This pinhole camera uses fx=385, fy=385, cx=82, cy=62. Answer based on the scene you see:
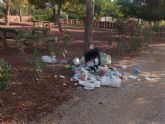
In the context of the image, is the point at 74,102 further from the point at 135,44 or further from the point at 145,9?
the point at 145,9

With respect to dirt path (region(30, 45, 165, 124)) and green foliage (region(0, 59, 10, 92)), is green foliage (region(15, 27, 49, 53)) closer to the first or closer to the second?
dirt path (region(30, 45, 165, 124))

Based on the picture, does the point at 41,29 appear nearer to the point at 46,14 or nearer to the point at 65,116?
the point at 65,116

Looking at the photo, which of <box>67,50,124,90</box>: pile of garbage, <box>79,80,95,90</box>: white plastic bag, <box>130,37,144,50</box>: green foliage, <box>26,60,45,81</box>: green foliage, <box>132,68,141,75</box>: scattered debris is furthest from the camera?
<box>130,37,144,50</box>: green foliage

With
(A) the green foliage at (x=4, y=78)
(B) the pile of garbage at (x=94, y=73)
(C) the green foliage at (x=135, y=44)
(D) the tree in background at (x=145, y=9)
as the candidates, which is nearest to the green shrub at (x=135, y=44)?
(C) the green foliage at (x=135, y=44)

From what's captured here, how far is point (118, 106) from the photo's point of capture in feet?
24.8

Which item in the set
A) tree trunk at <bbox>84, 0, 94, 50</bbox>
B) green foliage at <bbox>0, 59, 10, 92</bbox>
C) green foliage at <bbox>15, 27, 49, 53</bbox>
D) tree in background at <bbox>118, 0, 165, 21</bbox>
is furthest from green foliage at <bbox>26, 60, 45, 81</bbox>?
tree in background at <bbox>118, 0, 165, 21</bbox>

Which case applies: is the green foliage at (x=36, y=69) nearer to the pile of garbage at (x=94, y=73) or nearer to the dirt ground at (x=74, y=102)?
the dirt ground at (x=74, y=102)

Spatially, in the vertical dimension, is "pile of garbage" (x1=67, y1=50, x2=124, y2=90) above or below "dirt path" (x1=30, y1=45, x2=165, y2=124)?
above

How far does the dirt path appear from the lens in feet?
22.0

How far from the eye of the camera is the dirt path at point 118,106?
6695 millimetres

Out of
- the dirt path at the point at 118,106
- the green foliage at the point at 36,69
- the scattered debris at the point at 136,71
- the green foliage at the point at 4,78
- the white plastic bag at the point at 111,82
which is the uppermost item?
the green foliage at the point at 4,78

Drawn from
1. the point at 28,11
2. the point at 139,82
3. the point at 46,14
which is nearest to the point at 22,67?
the point at 139,82

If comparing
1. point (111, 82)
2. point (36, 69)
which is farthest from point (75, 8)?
point (36, 69)

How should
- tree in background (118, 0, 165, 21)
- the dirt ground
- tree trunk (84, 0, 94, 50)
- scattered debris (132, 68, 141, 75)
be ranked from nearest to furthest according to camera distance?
1. the dirt ground
2. scattered debris (132, 68, 141, 75)
3. tree trunk (84, 0, 94, 50)
4. tree in background (118, 0, 165, 21)
